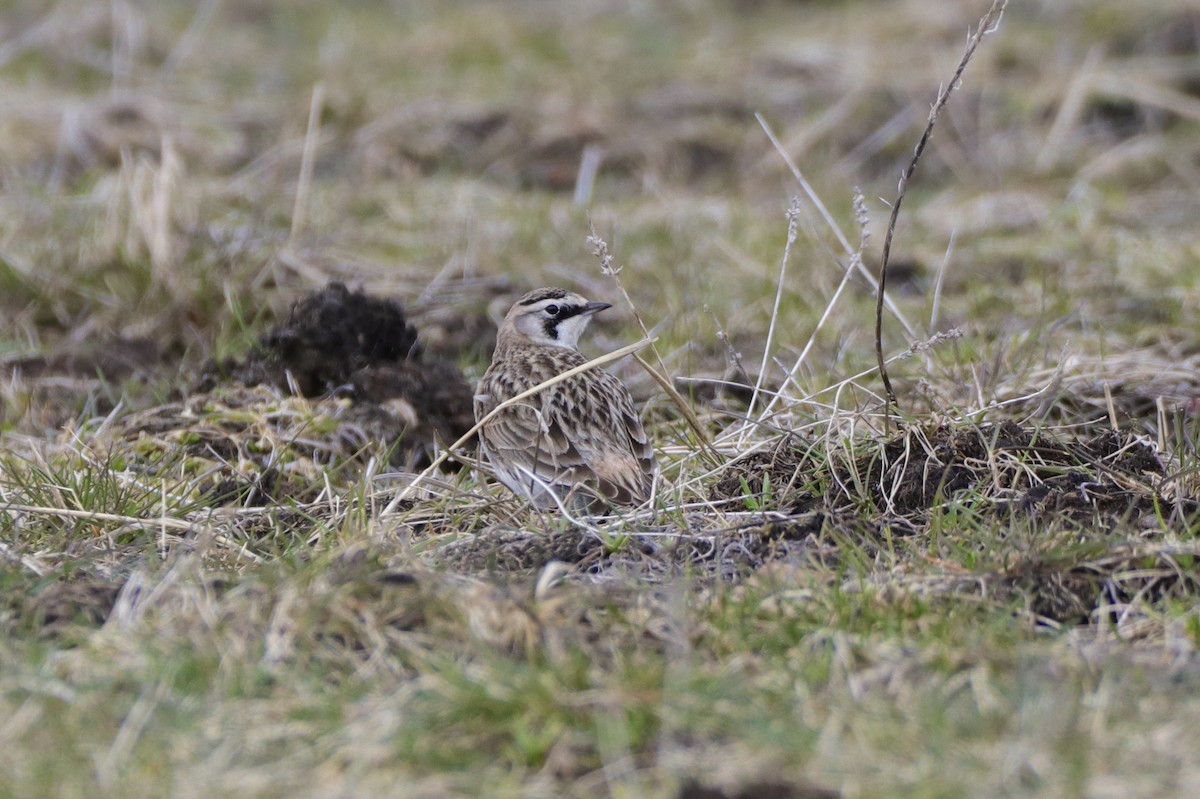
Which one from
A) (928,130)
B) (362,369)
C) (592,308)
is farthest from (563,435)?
(928,130)

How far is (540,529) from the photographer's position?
15.4 ft

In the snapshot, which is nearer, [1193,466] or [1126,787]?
[1126,787]

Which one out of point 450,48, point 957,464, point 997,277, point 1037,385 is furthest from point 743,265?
point 450,48

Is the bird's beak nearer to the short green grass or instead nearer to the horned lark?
the horned lark

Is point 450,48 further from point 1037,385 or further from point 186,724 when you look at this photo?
point 186,724

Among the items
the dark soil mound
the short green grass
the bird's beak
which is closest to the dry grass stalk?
the short green grass

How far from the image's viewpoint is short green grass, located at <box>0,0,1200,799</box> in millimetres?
3217

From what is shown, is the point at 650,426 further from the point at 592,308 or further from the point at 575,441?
the point at 575,441

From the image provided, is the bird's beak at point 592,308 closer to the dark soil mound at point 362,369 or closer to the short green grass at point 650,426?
the short green grass at point 650,426

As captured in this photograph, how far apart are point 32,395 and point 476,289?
230 cm

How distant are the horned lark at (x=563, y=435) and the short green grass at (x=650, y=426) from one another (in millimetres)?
206

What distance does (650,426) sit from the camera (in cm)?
604

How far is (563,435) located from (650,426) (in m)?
0.80

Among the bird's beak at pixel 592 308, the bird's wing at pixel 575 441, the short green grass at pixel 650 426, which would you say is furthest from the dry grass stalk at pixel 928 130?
the bird's beak at pixel 592 308
